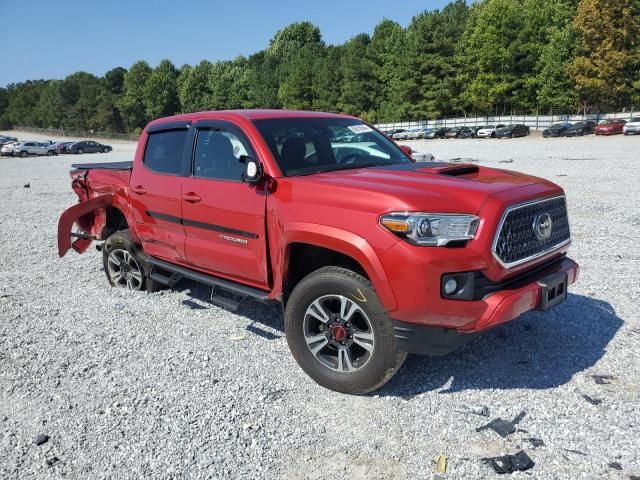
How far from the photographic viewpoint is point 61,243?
6.34 m

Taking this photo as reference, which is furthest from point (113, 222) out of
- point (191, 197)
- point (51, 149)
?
point (51, 149)

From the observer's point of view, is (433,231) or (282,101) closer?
(433,231)

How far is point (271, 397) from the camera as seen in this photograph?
149 inches

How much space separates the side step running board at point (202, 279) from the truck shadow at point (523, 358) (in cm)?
127

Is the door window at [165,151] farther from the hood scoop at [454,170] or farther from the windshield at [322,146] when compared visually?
the hood scoop at [454,170]

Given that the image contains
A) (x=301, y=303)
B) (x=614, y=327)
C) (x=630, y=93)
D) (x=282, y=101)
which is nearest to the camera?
(x=301, y=303)

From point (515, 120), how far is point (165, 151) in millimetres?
58960

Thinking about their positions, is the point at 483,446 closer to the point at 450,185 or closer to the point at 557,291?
the point at 557,291

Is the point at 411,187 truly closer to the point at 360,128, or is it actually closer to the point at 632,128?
the point at 360,128

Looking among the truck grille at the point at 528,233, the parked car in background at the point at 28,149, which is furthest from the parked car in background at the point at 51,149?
the truck grille at the point at 528,233

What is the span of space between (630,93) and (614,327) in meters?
55.0

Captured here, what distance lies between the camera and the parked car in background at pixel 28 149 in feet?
161

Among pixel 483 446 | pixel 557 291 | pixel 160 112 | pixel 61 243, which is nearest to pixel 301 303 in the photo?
pixel 483 446

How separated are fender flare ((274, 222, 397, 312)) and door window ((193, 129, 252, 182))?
888mm
